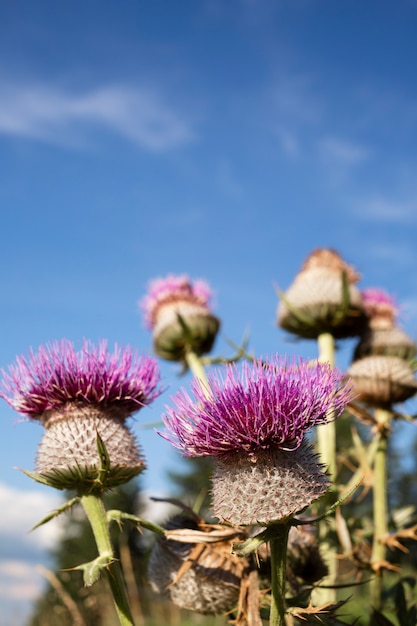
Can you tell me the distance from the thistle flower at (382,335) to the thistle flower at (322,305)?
0.20 meters

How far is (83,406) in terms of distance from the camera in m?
4.62

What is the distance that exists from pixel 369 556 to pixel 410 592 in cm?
48

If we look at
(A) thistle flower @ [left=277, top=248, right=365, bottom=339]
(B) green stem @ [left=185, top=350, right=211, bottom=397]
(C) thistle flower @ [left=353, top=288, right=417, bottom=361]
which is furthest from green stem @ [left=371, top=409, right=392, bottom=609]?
(B) green stem @ [left=185, top=350, right=211, bottom=397]

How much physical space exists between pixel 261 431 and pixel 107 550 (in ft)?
4.45

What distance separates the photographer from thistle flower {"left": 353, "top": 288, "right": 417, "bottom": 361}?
7.88m

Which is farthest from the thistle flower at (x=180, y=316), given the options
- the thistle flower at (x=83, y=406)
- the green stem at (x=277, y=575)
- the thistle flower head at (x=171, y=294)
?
the green stem at (x=277, y=575)

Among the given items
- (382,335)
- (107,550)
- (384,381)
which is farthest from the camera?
(382,335)

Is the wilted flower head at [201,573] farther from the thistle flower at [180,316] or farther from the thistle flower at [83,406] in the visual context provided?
the thistle flower at [180,316]

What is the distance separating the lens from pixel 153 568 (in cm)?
465

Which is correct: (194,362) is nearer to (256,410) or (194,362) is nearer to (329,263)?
(329,263)

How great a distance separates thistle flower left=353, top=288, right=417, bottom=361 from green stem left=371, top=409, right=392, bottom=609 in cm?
73

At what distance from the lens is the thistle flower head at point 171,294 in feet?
30.1

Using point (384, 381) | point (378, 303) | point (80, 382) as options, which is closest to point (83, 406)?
point (80, 382)

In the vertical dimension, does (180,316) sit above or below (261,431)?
above
